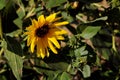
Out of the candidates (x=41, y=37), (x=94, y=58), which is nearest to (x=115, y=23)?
(x=94, y=58)

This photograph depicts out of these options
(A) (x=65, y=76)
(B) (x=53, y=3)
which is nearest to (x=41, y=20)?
(B) (x=53, y=3)

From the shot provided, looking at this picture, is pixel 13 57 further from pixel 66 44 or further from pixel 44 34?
pixel 66 44

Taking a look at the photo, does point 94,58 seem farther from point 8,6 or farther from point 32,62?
point 8,6

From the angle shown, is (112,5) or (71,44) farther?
(112,5)

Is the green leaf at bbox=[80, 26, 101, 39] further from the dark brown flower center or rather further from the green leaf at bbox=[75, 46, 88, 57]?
the dark brown flower center

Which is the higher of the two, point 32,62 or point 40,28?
point 40,28

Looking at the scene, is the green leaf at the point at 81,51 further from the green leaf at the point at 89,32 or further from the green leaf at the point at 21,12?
the green leaf at the point at 21,12

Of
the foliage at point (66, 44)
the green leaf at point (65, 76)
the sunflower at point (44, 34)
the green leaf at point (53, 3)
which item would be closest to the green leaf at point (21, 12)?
the foliage at point (66, 44)
